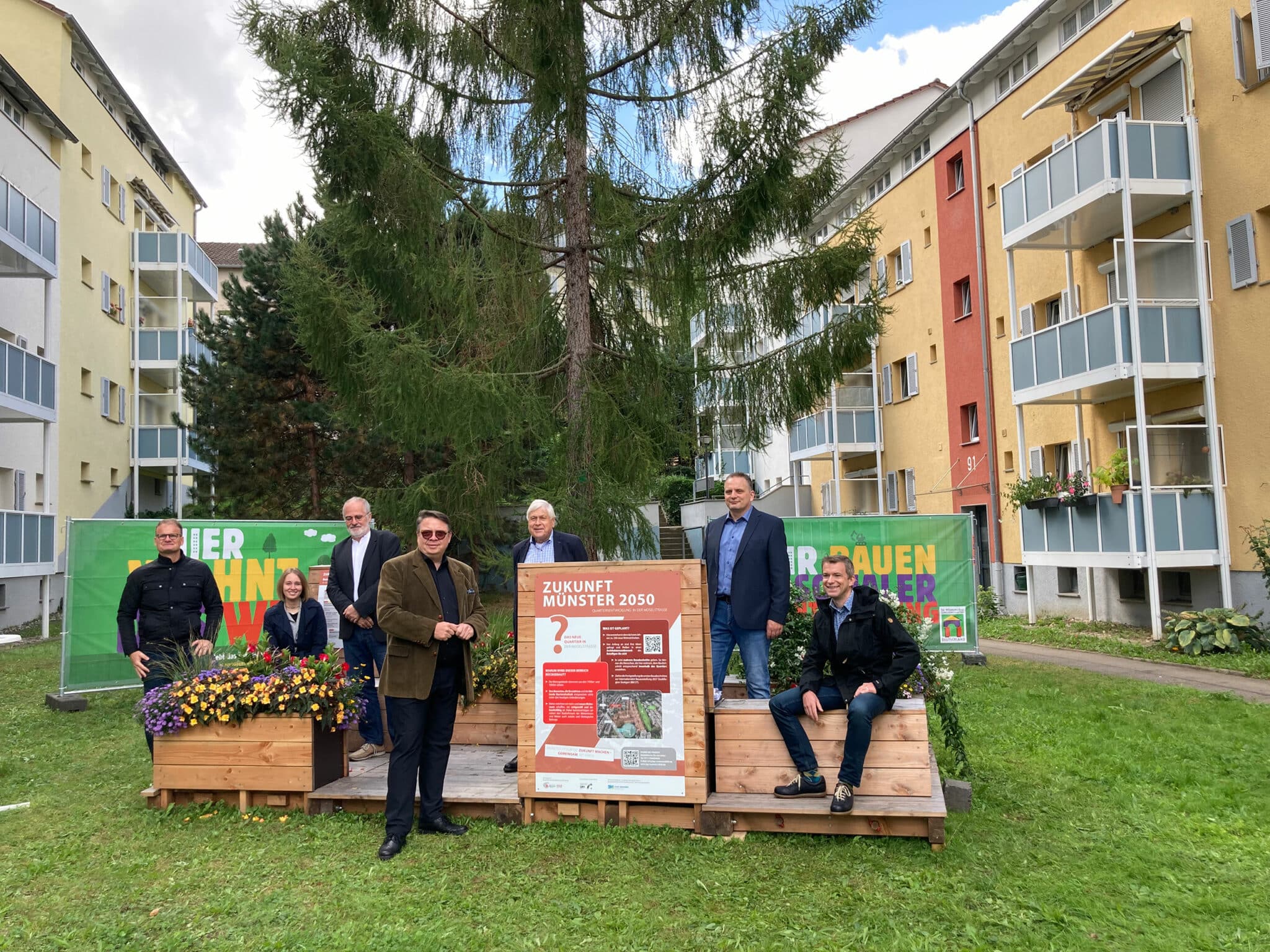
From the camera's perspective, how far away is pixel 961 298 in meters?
26.6

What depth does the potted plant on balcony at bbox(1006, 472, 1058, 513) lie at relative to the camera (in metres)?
18.6

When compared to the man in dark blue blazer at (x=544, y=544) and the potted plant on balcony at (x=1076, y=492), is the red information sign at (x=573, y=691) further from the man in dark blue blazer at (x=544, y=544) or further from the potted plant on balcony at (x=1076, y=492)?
the potted plant on balcony at (x=1076, y=492)

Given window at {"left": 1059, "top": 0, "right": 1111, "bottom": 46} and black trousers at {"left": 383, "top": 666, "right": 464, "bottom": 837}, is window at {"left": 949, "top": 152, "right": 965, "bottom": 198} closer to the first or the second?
window at {"left": 1059, "top": 0, "right": 1111, "bottom": 46}

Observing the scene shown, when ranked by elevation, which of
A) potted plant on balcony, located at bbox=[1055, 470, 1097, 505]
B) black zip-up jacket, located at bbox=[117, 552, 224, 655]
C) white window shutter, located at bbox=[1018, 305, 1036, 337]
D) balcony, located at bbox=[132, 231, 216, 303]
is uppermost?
balcony, located at bbox=[132, 231, 216, 303]

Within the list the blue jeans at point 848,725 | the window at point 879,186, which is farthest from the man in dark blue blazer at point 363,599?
the window at point 879,186

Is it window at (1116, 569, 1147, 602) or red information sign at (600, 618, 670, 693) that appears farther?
window at (1116, 569, 1147, 602)

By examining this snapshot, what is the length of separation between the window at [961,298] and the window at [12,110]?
23309mm

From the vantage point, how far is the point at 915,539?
13602 mm

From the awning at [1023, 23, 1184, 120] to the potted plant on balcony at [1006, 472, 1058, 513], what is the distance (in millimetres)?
7205

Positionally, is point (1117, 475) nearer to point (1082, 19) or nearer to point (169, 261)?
point (1082, 19)

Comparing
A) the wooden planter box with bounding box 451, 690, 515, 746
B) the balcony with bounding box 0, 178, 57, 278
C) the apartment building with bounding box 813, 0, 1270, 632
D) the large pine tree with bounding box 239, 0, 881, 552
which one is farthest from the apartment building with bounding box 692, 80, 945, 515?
the balcony with bounding box 0, 178, 57, 278

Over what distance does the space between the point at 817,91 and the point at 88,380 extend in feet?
89.0

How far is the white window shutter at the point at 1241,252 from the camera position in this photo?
15.9 m

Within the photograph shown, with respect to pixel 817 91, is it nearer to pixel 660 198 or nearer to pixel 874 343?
pixel 660 198
